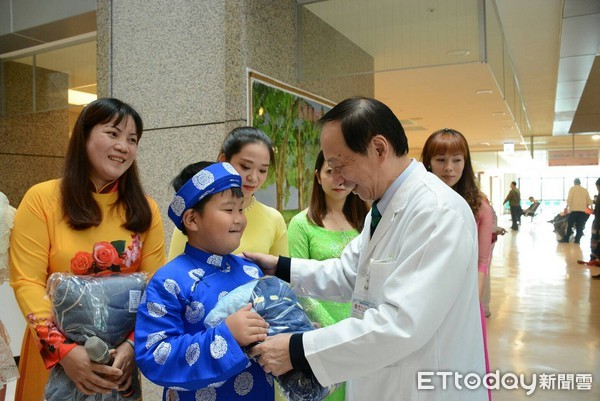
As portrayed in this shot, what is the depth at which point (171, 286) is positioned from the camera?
147 cm

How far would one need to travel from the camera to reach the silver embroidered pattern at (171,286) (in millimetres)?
1459

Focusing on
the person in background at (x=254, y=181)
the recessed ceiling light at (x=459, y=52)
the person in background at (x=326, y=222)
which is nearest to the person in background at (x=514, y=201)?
the recessed ceiling light at (x=459, y=52)

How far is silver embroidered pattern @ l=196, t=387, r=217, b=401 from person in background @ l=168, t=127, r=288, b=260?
2.36 ft

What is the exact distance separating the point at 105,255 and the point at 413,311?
1.11 meters

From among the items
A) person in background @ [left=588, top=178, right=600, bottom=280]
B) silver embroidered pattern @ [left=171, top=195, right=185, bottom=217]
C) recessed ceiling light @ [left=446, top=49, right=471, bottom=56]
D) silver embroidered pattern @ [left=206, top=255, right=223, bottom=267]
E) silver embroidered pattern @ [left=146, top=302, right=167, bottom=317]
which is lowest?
person in background @ [left=588, top=178, right=600, bottom=280]

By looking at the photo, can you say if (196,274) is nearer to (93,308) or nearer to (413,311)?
(93,308)

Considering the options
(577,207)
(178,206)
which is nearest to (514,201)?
(577,207)

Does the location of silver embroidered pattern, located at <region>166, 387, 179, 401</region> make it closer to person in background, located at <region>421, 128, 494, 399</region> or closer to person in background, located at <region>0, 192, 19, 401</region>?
person in background, located at <region>0, 192, 19, 401</region>

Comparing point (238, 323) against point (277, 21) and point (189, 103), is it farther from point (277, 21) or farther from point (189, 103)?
point (277, 21)

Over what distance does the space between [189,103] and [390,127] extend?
204 cm

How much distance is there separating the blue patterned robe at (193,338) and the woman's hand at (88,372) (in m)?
0.18

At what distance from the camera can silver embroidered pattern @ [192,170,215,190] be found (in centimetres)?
154

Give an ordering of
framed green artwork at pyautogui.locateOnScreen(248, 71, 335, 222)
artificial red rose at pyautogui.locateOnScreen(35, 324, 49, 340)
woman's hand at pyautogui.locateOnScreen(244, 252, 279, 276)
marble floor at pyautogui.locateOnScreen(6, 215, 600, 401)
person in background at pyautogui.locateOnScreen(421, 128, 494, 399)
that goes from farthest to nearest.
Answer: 1. marble floor at pyautogui.locateOnScreen(6, 215, 600, 401)
2. framed green artwork at pyautogui.locateOnScreen(248, 71, 335, 222)
3. person in background at pyautogui.locateOnScreen(421, 128, 494, 399)
4. woman's hand at pyautogui.locateOnScreen(244, 252, 279, 276)
5. artificial red rose at pyautogui.locateOnScreen(35, 324, 49, 340)

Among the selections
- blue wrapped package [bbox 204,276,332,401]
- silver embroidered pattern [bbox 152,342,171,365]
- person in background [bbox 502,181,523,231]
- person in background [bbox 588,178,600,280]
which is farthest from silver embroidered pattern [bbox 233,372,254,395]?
person in background [bbox 502,181,523,231]
